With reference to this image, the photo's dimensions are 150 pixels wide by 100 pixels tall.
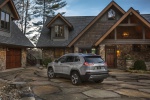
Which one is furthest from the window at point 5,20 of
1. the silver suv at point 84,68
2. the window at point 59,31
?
the silver suv at point 84,68

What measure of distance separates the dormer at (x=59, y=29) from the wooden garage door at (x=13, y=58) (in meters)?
5.84

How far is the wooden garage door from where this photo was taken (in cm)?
1945

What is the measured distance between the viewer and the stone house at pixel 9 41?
712 inches

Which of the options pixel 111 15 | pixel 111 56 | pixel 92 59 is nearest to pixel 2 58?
pixel 92 59

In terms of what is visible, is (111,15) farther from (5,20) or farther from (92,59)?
(92,59)

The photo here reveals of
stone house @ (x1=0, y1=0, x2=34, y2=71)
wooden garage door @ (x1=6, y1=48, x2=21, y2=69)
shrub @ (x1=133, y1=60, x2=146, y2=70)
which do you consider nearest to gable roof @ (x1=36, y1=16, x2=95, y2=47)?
stone house @ (x1=0, y1=0, x2=34, y2=71)

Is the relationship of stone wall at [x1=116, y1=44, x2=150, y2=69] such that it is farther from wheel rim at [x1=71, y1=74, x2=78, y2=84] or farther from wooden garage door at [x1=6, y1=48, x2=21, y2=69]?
wooden garage door at [x1=6, y1=48, x2=21, y2=69]

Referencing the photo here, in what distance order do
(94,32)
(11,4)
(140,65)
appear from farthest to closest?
(94,32), (11,4), (140,65)

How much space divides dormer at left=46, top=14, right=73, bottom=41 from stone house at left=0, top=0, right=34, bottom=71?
4489mm

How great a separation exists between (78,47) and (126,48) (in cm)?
641

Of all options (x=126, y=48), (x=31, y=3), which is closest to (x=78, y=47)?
(x=126, y=48)

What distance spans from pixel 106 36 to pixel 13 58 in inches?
440

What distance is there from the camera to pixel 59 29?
84.0 ft

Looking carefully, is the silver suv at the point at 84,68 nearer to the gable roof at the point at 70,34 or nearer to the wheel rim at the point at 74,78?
the wheel rim at the point at 74,78
